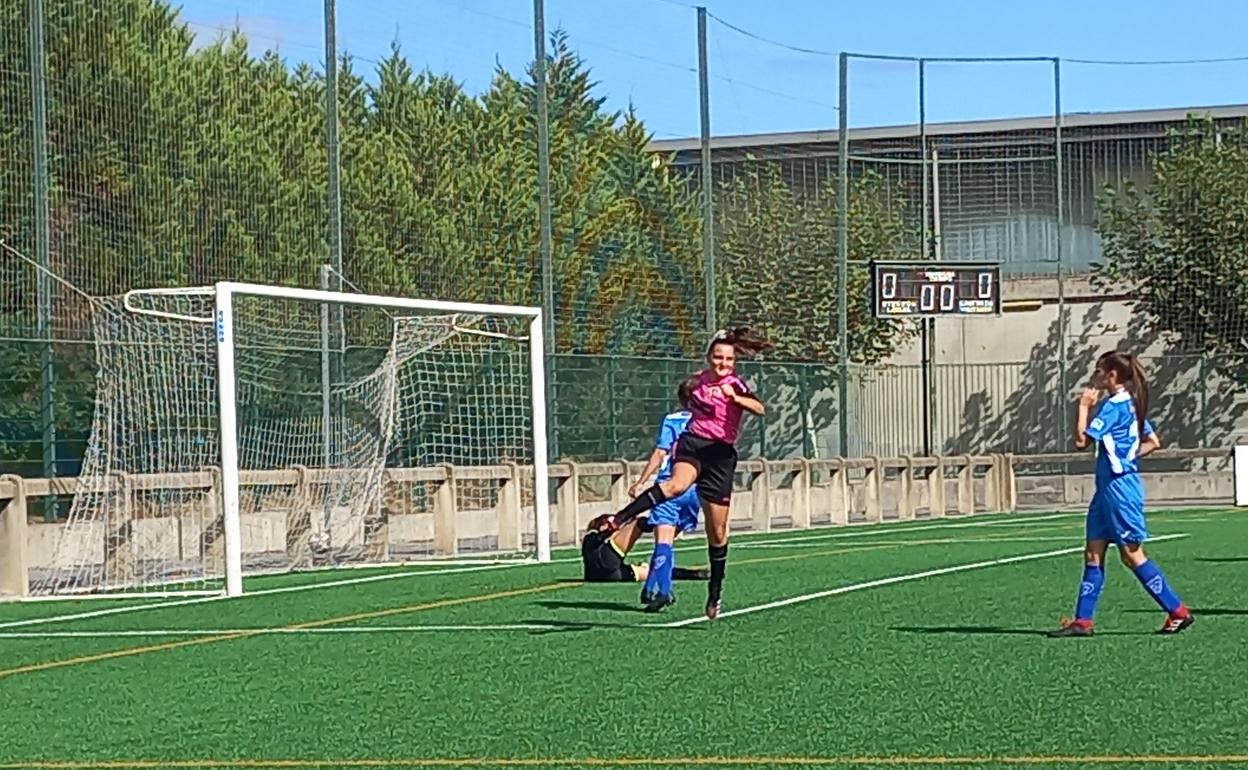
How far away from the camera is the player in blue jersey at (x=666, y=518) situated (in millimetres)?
15094

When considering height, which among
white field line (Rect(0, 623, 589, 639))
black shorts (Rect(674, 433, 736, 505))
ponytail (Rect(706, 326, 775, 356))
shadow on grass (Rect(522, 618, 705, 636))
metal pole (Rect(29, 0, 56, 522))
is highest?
metal pole (Rect(29, 0, 56, 522))

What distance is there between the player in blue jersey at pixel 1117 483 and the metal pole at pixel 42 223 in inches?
469

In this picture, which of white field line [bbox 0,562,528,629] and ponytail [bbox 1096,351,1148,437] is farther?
white field line [bbox 0,562,528,629]

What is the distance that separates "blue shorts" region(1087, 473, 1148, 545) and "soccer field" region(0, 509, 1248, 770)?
23.7 inches

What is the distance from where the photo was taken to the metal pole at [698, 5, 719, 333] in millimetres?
33812

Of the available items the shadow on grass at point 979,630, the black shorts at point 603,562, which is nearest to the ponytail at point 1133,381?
the shadow on grass at point 979,630

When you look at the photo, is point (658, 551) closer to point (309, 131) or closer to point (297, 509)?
point (297, 509)

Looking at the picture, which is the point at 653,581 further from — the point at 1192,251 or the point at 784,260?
the point at 1192,251

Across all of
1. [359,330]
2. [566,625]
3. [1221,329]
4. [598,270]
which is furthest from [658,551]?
[1221,329]

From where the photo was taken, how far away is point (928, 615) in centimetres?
1470

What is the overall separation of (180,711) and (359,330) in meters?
15.5

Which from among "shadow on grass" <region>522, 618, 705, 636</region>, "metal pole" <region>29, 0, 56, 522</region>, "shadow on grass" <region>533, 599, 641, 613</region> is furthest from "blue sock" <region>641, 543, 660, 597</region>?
"metal pole" <region>29, 0, 56, 522</region>

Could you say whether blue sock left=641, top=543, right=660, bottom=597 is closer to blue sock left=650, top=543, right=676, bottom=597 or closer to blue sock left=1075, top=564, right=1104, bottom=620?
blue sock left=650, top=543, right=676, bottom=597

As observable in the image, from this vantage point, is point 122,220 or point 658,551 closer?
point 658,551
